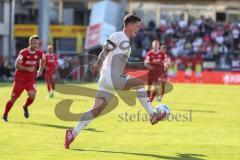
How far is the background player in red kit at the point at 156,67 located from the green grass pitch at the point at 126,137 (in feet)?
13.6

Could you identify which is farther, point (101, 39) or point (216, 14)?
point (216, 14)

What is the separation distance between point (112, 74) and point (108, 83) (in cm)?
19

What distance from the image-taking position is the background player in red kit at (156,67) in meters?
24.0

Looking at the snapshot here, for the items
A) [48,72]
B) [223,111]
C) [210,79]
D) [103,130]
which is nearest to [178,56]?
[210,79]

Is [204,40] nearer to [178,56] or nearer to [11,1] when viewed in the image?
[178,56]

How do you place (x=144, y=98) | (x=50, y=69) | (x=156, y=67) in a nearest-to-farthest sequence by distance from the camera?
(x=144, y=98), (x=156, y=67), (x=50, y=69)

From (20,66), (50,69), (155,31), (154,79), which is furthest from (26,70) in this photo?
(155,31)

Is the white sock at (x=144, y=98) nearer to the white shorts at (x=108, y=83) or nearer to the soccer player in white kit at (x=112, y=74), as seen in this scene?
the soccer player in white kit at (x=112, y=74)

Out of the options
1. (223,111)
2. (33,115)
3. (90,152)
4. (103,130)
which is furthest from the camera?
(223,111)

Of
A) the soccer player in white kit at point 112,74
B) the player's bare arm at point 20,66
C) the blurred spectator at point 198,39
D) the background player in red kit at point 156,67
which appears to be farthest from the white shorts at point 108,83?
the blurred spectator at point 198,39

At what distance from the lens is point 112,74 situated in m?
11.9

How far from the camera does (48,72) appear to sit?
91.6 ft

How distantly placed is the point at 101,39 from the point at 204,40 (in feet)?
26.3

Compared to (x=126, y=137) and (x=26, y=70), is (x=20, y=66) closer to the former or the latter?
(x=26, y=70)
